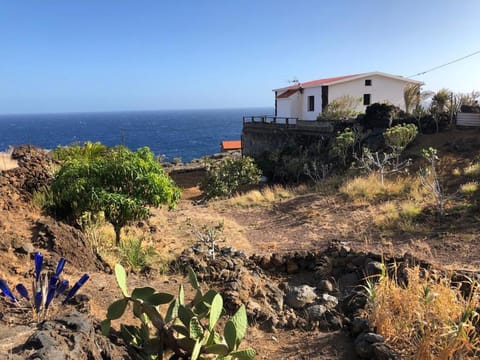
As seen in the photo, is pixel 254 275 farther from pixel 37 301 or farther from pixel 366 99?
pixel 366 99

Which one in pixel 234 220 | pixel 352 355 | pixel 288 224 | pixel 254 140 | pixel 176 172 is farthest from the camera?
pixel 176 172

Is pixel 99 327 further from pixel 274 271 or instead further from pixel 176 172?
pixel 176 172

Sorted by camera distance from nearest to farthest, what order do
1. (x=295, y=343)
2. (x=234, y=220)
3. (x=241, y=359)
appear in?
(x=241, y=359) → (x=295, y=343) → (x=234, y=220)

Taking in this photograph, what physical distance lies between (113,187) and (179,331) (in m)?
4.53

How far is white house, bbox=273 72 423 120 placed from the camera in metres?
31.7

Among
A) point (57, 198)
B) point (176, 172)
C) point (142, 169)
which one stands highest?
point (142, 169)

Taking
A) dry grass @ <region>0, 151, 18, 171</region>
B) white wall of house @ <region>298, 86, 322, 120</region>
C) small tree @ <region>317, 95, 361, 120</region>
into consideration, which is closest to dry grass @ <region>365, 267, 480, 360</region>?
dry grass @ <region>0, 151, 18, 171</region>

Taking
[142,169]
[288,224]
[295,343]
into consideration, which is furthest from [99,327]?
[288,224]

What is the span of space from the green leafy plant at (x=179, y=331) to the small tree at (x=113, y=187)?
3666 mm

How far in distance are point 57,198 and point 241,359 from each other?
18.8 feet

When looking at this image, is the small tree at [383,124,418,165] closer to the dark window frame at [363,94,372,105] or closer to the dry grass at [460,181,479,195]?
the dry grass at [460,181,479,195]

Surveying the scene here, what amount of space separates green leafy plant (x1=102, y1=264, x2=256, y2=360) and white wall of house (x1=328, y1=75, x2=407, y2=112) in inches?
1165

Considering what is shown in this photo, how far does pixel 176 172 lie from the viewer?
115ft

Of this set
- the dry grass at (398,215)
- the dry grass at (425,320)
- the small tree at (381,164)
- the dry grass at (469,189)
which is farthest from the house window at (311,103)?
the dry grass at (425,320)
